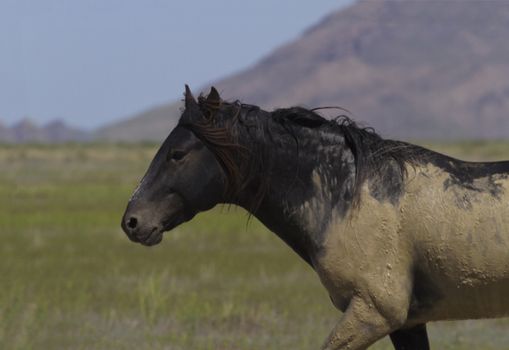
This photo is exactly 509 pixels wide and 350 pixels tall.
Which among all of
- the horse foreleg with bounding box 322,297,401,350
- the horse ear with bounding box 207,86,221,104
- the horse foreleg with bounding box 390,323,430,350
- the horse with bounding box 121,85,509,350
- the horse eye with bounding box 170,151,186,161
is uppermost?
the horse ear with bounding box 207,86,221,104

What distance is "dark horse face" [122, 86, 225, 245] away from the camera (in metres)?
6.23

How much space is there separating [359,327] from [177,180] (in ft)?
4.14

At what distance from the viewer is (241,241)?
24.3 m

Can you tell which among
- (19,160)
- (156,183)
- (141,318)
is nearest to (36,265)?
(141,318)

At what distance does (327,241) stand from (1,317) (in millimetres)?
6011

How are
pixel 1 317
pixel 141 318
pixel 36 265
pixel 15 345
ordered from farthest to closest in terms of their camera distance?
pixel 36 265
pixel 141 318
pixel 1 317
pixel 15 345

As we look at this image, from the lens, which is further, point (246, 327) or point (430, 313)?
point (246, 327)

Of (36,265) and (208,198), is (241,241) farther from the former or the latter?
(208,198)

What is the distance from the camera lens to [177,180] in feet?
20.6

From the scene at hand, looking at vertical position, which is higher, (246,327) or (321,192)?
(321,192)

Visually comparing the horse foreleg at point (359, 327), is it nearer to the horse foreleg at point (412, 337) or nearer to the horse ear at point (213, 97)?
the horse foreleg at point (412, 337)

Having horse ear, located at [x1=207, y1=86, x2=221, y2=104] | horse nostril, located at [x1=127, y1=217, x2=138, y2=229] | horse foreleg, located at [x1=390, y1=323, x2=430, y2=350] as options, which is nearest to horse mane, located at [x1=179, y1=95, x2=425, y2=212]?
horse ear, located at [x1=207, y1=86, x2=221, y2=104]

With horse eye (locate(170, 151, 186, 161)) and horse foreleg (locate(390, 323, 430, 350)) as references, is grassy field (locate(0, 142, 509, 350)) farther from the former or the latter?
horse foreleg (locate(390, 323, 430, 350))

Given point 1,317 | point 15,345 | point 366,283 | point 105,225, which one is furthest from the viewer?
point 105,225
